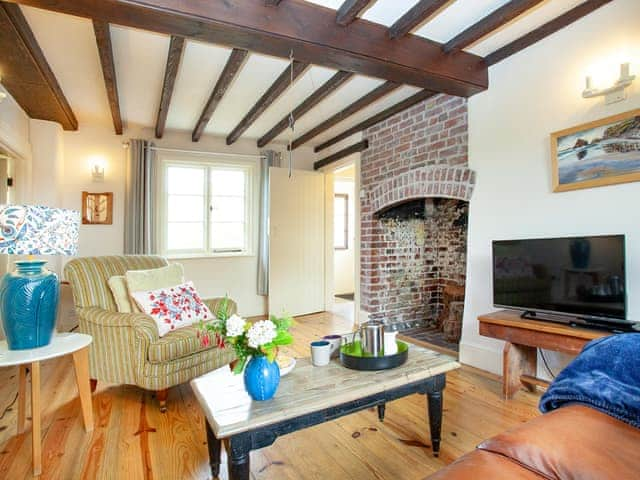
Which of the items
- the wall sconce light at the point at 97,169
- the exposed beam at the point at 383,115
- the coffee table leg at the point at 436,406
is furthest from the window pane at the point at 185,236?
the coffee table leg at the point at 436,406

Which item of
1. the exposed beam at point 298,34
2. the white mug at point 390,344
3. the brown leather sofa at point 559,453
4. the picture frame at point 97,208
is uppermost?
the exposed beam at point 298,34

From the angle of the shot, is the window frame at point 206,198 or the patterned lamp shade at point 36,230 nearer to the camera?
the patterned lamp shade at point 36,230

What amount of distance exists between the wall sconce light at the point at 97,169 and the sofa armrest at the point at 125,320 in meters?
2.46

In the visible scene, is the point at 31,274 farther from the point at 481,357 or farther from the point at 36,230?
the point at 481,357

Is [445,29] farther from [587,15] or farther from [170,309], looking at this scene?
[170,309]

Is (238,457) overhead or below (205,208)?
below

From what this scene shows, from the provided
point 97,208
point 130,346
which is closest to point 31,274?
point 130,346

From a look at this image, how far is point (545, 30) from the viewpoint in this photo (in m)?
2.40

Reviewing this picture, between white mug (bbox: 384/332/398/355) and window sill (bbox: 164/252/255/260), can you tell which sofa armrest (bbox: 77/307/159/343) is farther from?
window sill (bbox: 164/252/255/260)

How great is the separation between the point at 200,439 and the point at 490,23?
3.04 m

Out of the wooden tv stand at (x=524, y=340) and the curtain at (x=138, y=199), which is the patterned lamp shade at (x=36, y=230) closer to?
the curtain at (x=138, y=199)

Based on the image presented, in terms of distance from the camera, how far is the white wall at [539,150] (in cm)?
207

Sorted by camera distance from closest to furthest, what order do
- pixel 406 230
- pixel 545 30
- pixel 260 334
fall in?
pixel 260 334, pixel 545 30, pixel 406 230

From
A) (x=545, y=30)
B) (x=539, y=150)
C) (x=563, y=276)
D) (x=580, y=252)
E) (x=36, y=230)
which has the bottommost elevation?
(x=563, y=276)
